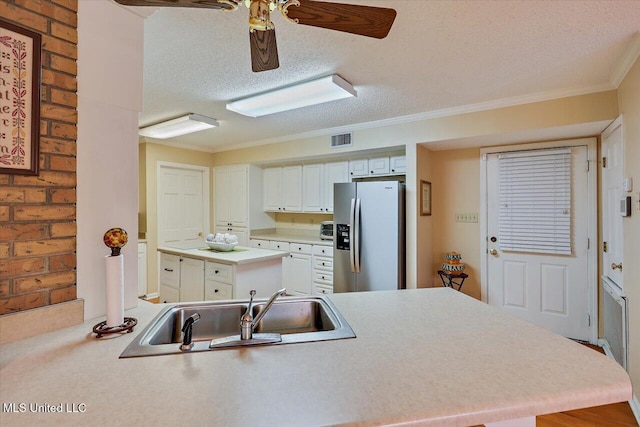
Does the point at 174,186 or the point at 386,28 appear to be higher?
the point at 386,28

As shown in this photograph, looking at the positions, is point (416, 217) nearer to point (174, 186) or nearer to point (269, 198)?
point (269, 198)

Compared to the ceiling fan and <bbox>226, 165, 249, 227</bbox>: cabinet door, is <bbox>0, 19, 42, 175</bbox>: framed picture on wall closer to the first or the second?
the ceiling fan

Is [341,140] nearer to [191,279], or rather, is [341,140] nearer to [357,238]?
[357,238]

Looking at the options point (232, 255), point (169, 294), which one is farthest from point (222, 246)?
point (169, 294)

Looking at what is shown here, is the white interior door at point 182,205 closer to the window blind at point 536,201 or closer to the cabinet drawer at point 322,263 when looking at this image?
the cabinet drawer at point 322,263

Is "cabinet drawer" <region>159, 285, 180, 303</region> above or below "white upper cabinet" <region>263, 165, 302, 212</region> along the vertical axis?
below

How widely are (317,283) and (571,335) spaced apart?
280cm

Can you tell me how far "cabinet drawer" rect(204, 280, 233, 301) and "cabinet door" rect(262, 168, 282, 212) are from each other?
2208 mm

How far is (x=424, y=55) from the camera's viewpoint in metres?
2.06

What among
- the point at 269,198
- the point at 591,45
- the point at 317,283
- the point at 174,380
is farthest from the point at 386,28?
the point at 269,198

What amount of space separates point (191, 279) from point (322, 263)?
169 centimetres

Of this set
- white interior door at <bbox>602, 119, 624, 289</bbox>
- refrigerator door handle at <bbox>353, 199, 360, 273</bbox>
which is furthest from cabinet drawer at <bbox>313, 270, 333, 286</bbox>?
white interior door at <bbox>602, 119, 624, 289</bbox>

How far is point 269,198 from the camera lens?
520 centimetres

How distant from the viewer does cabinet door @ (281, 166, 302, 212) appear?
15.7 feet
